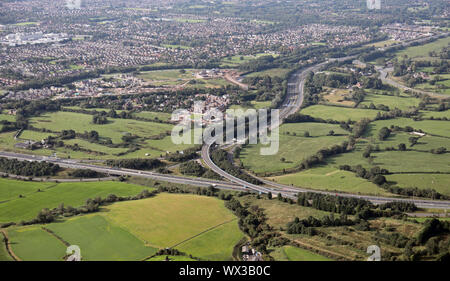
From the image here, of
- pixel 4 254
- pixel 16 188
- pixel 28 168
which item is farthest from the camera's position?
pixel 28 168

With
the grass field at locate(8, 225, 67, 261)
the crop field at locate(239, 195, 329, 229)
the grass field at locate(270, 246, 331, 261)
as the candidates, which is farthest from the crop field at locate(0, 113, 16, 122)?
the grass field at locate(270, 246, 331, 261)

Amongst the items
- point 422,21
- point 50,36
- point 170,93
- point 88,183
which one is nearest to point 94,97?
point 170,93

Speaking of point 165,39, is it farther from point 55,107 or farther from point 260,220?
point 260,220

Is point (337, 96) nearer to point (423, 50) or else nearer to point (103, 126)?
point (103, 126)

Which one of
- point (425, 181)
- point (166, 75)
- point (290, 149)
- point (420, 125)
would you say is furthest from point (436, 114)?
point (166, 75)

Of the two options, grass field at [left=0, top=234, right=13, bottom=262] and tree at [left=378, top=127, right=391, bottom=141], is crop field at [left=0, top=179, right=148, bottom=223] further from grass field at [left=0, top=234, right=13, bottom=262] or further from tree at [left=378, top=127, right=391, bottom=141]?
tree at [left=378, top=127, right=391, bottom=141]

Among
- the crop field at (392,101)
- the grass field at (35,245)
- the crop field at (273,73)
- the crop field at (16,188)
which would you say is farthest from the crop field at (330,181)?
the crop field at (273,73)
